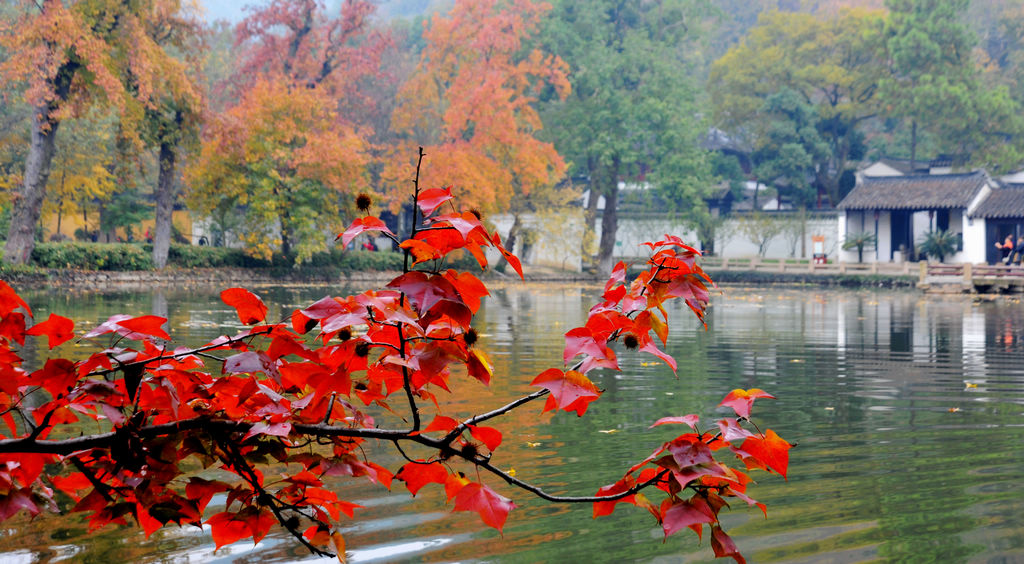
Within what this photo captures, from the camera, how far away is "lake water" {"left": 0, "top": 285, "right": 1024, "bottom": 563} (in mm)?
3588

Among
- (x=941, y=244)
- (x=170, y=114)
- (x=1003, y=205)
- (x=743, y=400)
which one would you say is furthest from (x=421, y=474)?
(x=1003, y=205)

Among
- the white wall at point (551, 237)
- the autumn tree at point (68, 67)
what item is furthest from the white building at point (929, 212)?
the autumn tree at point (68, 67)

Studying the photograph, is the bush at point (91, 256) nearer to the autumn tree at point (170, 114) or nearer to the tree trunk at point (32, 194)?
the tree trunk at point (32, 194)

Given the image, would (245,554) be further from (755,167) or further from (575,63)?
(755,167)

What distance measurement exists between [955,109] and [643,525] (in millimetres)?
39492

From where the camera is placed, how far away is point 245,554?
352cm

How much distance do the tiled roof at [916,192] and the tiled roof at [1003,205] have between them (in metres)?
0.51

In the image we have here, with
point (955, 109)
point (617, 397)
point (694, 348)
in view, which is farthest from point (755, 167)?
point (617, 397)

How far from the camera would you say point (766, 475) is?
4.79 m

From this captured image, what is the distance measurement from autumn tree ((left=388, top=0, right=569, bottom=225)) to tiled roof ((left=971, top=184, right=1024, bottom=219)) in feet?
49.5

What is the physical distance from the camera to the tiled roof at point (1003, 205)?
34.4 m

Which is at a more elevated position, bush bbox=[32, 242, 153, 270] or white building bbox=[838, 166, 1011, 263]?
white building bbox=[838, 166, 1011, 263]

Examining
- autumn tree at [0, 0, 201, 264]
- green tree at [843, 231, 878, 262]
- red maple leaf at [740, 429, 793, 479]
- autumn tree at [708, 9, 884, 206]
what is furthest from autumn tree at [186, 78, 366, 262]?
red maple leaf at [740, 429, 793, 479]

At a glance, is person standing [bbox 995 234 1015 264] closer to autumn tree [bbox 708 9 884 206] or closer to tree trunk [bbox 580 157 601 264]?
autumn tree [bbox 708 9 884 206]
